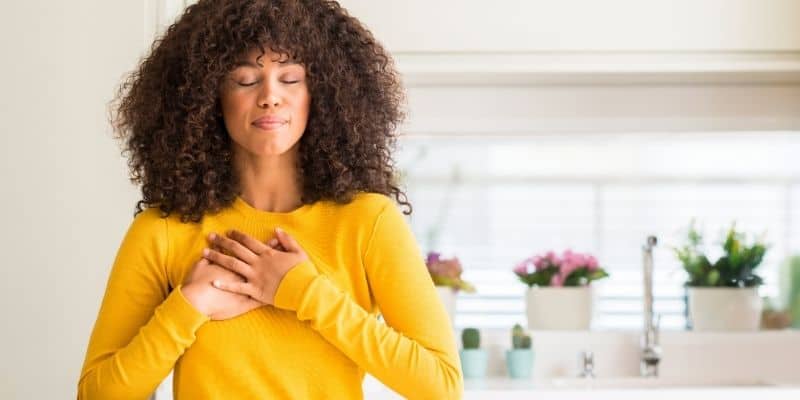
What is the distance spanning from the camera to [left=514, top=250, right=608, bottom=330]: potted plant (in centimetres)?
279

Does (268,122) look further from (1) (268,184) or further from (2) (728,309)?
(2) (728,309)

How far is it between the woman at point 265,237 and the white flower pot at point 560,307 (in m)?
1.40

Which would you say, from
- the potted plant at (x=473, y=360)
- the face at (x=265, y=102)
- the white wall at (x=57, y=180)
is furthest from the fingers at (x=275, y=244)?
the potted plant at (x=473, y=360)

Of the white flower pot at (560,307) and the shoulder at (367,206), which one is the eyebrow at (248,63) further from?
the white flower pot at (560,307)

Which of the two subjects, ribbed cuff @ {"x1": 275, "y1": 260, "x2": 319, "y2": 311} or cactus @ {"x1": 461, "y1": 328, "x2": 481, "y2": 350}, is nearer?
ribbed cuff @ {"x1": 275, "y1": 260, "x2": 319, "y2": 311}

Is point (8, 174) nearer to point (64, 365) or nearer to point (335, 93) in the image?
point (64, 365)

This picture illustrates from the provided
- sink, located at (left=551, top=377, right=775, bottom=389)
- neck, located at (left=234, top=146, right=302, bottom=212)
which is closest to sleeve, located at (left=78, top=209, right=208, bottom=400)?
neck, located at (left=234, top=146, right=302, bottom=212)

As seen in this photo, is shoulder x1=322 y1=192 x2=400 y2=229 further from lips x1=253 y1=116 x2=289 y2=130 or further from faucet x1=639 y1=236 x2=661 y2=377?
faucet x1=639 y1=236 x2=661 y2=377

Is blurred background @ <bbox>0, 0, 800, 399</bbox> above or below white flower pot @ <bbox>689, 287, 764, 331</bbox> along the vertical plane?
above

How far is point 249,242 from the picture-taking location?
4.40 feet

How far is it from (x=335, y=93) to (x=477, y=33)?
45.4 inches

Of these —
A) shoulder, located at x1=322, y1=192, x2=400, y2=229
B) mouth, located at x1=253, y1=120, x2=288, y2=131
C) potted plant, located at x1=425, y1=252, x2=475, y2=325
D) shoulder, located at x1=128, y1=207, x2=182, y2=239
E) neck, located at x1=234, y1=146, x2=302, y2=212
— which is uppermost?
mouth, located at x1=253, y1=120, x2=288, y2=131

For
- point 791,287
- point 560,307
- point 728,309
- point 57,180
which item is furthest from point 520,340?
point 57,180

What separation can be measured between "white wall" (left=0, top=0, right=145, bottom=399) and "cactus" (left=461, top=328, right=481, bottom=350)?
2.95ft
